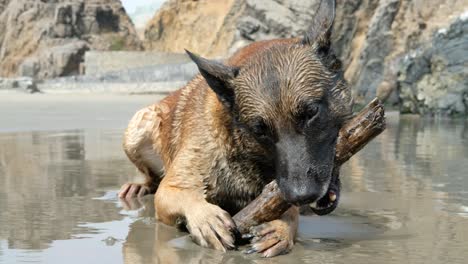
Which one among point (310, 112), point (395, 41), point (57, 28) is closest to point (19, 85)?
point (395, 41)

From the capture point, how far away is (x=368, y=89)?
1834cm

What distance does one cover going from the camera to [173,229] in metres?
4.60

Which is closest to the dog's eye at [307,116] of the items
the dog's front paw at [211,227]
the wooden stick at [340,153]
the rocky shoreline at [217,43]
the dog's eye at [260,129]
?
the dog's eye at [260,129]

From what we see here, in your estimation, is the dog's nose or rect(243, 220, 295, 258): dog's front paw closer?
the dog's nose

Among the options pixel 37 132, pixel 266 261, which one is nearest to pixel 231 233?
pixel 266 261

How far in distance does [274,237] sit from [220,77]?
87 centimetres

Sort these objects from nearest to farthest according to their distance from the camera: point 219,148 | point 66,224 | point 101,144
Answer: point 219,148
point 66,224
point 101,144

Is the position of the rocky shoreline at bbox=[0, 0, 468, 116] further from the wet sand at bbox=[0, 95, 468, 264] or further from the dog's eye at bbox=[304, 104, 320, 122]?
the dog's eye at bbox=[304, 104, 320, 122]

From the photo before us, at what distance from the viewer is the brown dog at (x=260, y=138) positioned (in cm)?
376

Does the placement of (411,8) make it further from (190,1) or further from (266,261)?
(190,1)

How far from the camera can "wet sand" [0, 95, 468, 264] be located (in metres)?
3.91

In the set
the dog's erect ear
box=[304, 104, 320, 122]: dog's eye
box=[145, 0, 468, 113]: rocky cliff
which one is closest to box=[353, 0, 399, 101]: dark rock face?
box=[145, 0, 468, 113]: rocky cliff

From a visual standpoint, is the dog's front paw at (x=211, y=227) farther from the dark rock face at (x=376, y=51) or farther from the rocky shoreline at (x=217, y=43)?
the dark rock face at (x=376, y=51)

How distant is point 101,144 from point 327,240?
6220mm
